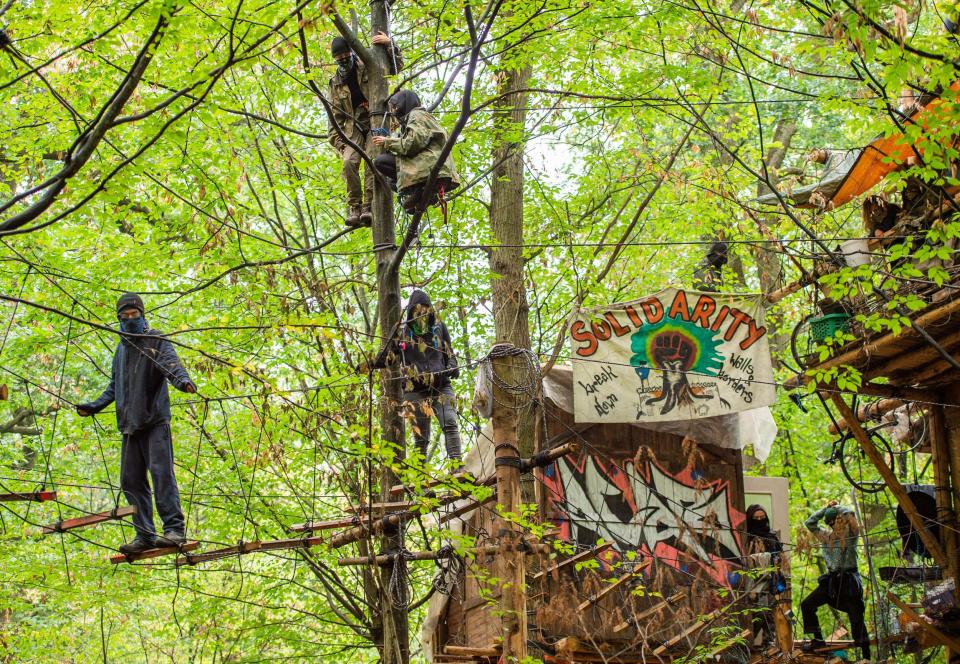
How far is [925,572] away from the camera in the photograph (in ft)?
39.4

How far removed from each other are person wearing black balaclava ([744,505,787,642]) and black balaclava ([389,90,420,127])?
21.4 feet

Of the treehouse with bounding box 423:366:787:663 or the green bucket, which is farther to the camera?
the treehouse with bounding box 423:366:787:663

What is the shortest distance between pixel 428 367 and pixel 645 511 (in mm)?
3736

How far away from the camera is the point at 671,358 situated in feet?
39.1

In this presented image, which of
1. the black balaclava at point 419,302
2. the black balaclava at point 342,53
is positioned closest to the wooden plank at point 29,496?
the black balaclava at point 419,302

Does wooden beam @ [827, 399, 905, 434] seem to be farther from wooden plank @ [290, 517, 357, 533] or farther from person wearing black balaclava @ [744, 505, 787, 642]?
wooden plank @ [290, 517, 357, 533]

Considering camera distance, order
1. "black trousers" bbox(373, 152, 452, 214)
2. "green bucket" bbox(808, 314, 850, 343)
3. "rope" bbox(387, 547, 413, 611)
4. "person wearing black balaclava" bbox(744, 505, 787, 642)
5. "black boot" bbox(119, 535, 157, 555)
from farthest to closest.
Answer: "person wearing black balaclava" bbox(744, 505, 787, 642)
"green bucket" bbox(808, 314, 850, 343)
"black trousers" bbox(373, 152, 452, 214)
"rope" bbox(387, 547, 413, 611)
"black boot" bbox(119, 535, 157, 555)

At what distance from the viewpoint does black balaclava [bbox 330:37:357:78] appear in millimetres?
10602

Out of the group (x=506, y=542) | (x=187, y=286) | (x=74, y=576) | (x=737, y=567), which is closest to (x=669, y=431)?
(x=737, y=567)

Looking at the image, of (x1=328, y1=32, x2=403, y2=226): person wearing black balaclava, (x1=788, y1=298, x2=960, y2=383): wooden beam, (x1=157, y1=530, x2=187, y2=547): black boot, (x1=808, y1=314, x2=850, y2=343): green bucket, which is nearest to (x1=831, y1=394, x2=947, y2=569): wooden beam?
(x1=788, y1=298, x2=960, y2=383): wooden beam

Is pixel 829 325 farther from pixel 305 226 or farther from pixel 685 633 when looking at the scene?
pixel 305 226

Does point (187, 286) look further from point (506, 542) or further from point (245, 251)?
point (506, 542)

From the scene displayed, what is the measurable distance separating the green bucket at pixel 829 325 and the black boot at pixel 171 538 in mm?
7219

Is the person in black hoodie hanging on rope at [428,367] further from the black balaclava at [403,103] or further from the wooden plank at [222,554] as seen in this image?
the wooden plank at [222,554]
